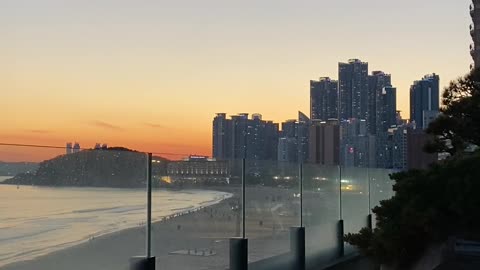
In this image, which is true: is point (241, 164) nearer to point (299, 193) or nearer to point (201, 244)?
point (201, 244)

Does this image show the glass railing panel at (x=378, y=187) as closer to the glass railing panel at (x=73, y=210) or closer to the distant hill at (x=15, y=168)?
the glass railing panel at (x=73, y=210)

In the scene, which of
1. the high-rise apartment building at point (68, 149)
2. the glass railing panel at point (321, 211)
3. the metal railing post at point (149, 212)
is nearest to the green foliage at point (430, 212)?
the glass railing panel at point (321, 211)

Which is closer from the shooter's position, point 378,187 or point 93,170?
point 93,170

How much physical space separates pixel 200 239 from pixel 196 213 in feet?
1.08

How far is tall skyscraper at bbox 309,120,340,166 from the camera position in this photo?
37.9 meters

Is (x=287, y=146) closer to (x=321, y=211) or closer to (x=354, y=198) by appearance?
(x=354, y=198)

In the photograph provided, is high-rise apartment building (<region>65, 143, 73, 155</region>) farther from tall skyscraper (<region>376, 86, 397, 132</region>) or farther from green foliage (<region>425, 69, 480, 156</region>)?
tall skyscraper (<region>376, 86, 397, 132</region>)

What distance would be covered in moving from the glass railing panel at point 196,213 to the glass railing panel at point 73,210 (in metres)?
0.31

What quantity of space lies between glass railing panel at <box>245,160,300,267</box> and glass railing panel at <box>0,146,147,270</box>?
2167mm

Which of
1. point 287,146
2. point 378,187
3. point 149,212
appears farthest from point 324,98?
point 149,212

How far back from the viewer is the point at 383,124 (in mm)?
60906

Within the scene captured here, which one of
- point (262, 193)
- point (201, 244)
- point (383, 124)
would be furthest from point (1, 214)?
point (383, 124)

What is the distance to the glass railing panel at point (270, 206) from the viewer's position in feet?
24.4

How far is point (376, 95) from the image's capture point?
6806 centimetres
